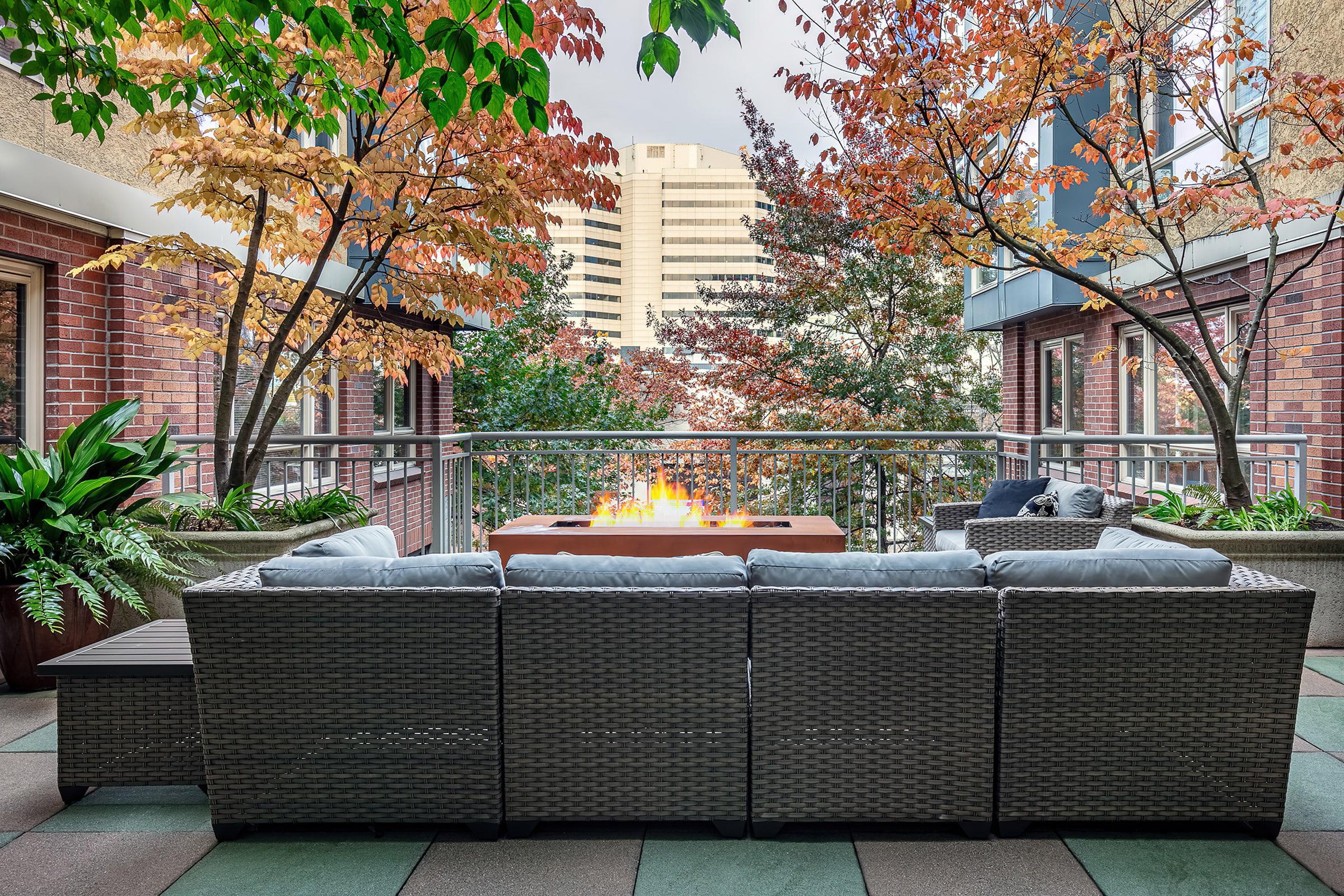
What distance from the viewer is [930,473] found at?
35.2 ft

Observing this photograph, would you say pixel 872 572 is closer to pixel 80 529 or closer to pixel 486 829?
pixel 486 829

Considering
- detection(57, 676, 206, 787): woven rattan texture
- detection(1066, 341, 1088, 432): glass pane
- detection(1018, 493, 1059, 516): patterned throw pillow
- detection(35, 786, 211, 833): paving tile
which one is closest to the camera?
detection(35, 786, 211, 833): paving tile

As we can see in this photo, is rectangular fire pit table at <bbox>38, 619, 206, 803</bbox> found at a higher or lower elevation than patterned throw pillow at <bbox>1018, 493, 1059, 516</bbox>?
lower

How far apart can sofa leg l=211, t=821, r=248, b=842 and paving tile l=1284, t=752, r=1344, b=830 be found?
296 cm

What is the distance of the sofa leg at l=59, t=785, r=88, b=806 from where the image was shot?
262 centimetres

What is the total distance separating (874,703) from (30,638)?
3.51m

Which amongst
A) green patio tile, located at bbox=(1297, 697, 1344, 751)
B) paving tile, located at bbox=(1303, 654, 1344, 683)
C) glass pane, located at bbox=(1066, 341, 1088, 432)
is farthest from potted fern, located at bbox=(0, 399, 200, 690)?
glass pane, located at bbox=(1066, 341, 1088, 432)

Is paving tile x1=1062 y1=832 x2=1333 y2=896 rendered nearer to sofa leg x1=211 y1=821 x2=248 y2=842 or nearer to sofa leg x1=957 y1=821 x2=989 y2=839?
sofa leg x1=957 y1=821 x2=989 y2=839

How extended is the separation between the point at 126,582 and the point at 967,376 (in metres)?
10.9

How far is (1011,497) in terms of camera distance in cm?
513

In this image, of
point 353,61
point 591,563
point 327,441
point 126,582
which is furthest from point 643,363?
point 591,563

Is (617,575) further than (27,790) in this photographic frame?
No

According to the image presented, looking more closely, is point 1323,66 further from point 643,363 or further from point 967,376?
point 643,363

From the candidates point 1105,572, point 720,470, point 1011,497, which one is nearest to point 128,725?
point 1105,572
